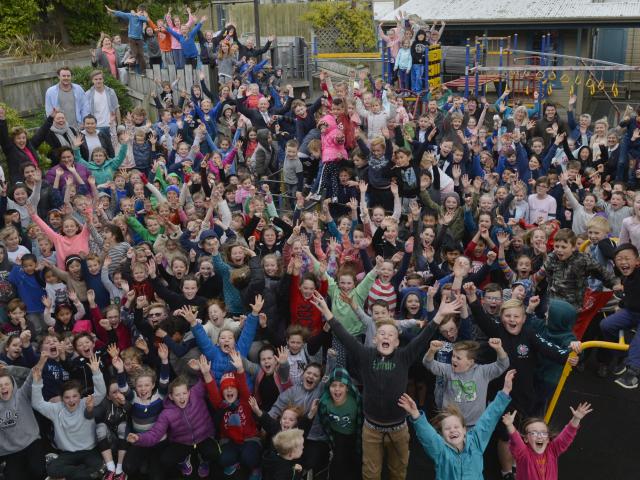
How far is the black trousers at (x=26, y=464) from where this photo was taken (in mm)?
6012

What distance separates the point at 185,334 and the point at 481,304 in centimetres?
287

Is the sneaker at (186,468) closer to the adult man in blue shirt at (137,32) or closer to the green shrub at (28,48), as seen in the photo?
the adult man in blue shirt at (137,32)

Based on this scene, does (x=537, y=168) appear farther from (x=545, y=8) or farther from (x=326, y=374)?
(x=545, y=8)

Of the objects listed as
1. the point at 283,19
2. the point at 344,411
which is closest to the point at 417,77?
the point at 344,411

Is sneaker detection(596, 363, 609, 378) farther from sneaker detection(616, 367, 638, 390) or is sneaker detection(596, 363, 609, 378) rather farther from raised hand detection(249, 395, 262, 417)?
raised hand detection(249, 395, 262, 417)

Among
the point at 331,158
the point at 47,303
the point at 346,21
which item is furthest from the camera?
the point at 346,21

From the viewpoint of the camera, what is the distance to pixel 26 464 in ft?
19.9

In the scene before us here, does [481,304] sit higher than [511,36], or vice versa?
[511,36]

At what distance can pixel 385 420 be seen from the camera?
212 inches

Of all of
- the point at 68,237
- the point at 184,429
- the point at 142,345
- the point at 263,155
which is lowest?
the point at 184,429

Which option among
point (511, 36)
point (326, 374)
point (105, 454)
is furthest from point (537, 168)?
point (511, 36)

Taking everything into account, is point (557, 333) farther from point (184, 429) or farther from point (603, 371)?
point (184, 429)

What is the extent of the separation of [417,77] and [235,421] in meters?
10.7

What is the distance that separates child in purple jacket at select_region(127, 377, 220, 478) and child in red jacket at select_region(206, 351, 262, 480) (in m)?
0.14
